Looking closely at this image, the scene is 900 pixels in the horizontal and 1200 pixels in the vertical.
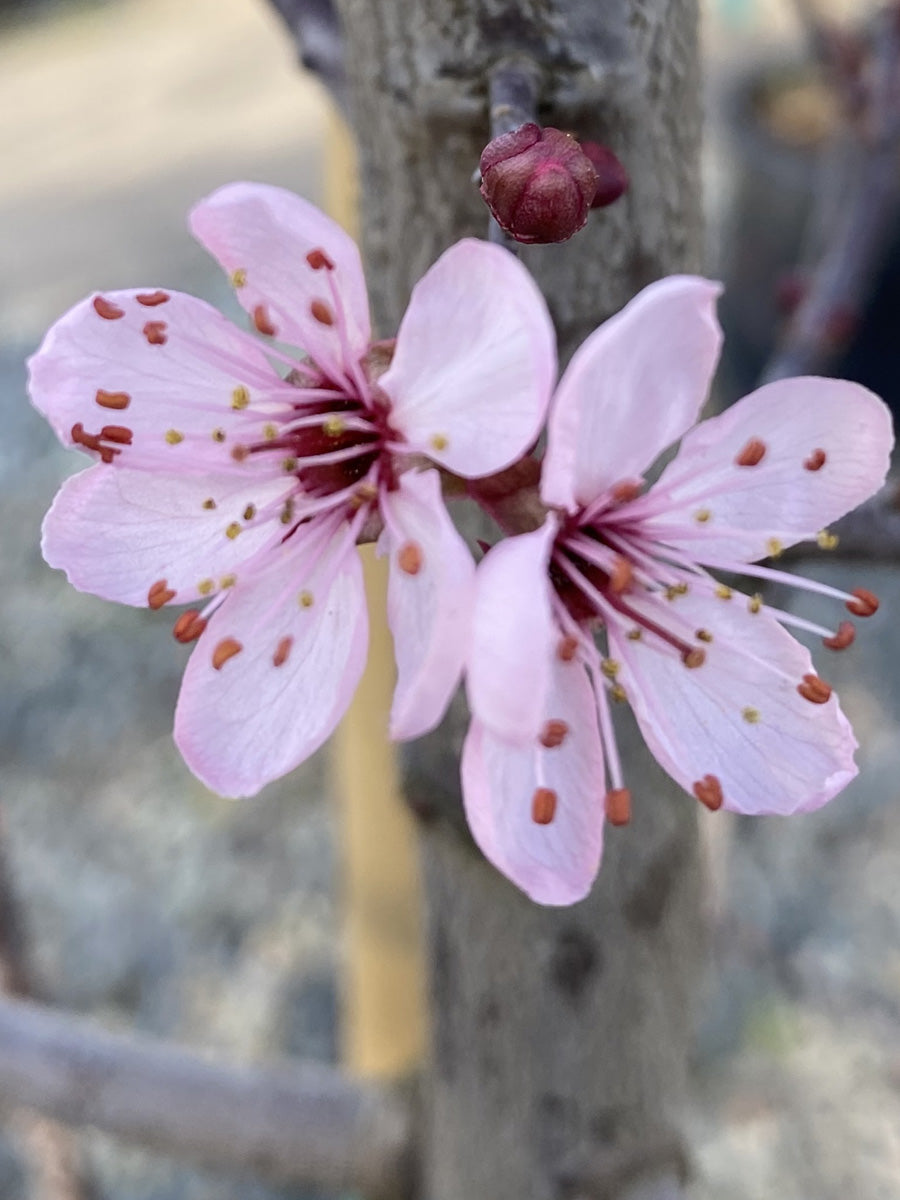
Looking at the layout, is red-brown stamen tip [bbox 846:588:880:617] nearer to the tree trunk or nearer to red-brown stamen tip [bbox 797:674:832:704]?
red-brown stamen tip [bbox 797:674:832:704]

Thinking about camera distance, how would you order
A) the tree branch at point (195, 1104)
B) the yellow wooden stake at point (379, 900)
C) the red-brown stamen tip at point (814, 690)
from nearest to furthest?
the red-brown stamen tip at point (814, 690), the tree branch at point (195, 1104), the yellow wooden stake at point (379, 900)

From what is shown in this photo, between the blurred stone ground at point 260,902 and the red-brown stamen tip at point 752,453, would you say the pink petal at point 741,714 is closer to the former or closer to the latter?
the red-brown stamen tip at point 752,453

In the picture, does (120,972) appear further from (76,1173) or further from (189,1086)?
(189,1086)

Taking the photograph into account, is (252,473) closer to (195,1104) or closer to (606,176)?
(606,176)

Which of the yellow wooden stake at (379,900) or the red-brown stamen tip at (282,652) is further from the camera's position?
the yellow wooden stake at (379,900)

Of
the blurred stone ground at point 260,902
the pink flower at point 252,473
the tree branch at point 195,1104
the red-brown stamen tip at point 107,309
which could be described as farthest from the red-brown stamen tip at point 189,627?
the blurred stone ground at point 260,902

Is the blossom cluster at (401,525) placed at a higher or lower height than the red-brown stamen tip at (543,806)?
higher

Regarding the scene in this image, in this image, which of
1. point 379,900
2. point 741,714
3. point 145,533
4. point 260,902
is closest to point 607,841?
point 741,714
